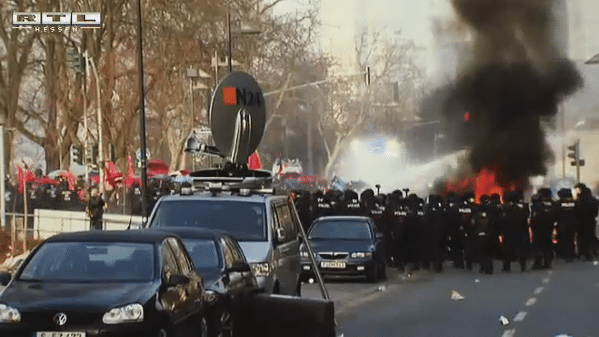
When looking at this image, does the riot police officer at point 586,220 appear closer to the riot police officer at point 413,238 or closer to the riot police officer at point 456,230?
the riot police officer at point 456,230

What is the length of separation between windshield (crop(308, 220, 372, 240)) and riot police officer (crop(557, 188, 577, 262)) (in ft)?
18.0

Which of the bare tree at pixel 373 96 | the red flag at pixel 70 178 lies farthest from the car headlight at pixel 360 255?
the red flag at pixel 70 178

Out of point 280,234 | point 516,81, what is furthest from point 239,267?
point 516,81

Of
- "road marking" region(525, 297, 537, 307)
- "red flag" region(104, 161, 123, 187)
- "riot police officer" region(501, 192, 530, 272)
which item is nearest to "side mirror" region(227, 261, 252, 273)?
"road marking" region(525, 297, 537, 307)

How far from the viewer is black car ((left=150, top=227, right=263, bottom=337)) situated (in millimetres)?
14742

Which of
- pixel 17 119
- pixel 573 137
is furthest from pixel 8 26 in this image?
pixel 573 137

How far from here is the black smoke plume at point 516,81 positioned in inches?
1708

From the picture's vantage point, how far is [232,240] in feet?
53.7

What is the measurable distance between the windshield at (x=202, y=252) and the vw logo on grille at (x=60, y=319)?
3.69 m

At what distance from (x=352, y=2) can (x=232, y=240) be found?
Result: 175ft

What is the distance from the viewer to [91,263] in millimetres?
13461

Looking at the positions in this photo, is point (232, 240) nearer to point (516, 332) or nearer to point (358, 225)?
point (516, 332)

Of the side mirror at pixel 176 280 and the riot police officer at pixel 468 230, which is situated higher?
the side mirror at pixel 176 280

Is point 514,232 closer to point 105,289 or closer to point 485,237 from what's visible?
point 485,237
